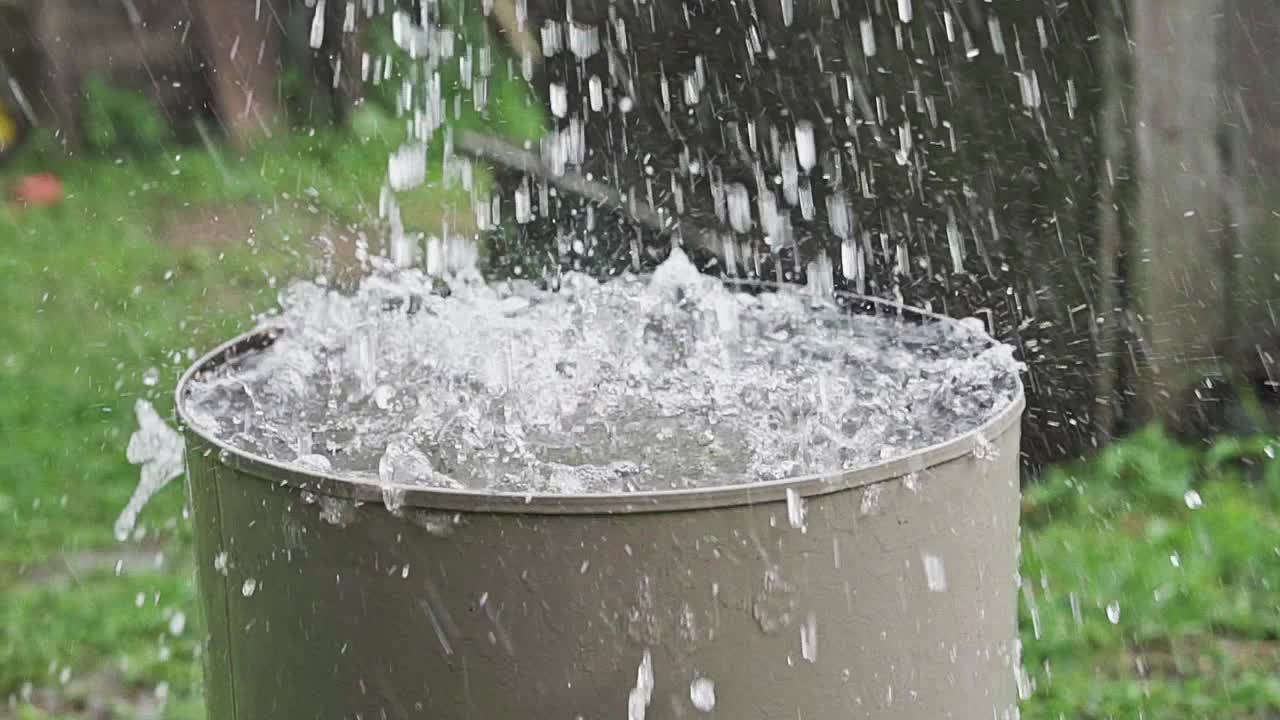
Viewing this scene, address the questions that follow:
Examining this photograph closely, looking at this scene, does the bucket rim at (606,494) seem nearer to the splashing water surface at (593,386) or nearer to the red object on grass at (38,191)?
the splashing water surface at (593,386)

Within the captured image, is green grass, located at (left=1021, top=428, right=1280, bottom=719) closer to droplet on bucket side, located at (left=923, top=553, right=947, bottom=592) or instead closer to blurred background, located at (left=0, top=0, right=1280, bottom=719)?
blurred background, located at (left=0, top=0, right=1280, bottom=719)

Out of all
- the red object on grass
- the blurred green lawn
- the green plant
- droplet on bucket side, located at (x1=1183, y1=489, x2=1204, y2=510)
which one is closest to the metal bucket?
the blurred green lawn

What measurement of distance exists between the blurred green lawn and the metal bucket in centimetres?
177

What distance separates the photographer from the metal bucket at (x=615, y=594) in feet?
5.43

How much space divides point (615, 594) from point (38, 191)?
6788mm

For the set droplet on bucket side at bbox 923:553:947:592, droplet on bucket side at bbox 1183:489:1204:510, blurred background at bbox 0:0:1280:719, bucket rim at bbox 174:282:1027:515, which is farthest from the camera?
droplet on bucket side at bbox 1183:489:1204:510

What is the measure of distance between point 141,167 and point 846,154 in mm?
5222

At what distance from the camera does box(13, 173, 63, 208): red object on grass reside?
7.52 metres

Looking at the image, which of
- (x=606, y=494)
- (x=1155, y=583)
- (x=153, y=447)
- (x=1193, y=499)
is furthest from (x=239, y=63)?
(x=606, y=494)

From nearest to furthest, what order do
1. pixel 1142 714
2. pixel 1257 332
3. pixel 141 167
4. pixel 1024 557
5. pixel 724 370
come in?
pixel 724 370, pixel 1142 714, pixel 1024 557, pixel 1257 332, pixel 141 167

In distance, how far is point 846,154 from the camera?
4.08 metres

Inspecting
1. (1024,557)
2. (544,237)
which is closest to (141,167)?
(544,237)

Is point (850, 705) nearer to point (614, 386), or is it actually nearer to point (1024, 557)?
point (614, 386)

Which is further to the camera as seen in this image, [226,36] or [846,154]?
[226,36]
